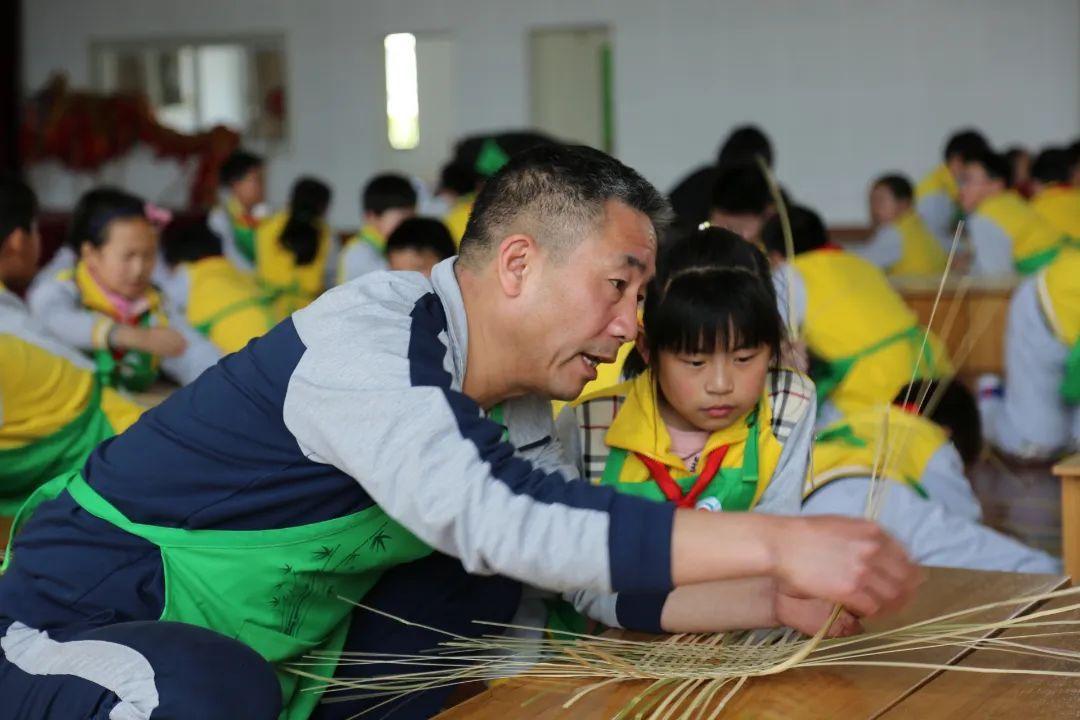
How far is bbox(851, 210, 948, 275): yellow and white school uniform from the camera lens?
22.6 feet

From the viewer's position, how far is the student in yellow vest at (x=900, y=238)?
689cm

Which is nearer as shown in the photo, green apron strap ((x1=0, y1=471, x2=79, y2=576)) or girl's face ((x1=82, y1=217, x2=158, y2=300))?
green apron strap ((x1=0, y1=471, x2=79, y2=576))

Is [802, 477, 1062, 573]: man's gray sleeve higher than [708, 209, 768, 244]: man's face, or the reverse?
[708, 209, 768, 244]: man's face

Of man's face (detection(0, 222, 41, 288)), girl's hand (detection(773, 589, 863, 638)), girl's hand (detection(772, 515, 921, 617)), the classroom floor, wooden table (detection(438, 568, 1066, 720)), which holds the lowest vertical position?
the classroom floor

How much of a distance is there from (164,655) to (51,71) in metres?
10.1

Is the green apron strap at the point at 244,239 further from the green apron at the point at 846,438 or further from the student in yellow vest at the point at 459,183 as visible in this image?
the green apron at the point at 846,438

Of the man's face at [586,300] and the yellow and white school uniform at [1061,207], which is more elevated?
the man's face at [586,300]

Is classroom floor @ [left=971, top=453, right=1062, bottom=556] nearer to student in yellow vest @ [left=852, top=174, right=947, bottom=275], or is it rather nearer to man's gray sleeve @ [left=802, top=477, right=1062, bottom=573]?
man's gray sleeve @ [left=802, top=477, right=1062, bottom=573]

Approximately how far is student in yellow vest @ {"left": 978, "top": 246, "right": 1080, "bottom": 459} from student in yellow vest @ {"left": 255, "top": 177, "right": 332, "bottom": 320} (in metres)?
3.21

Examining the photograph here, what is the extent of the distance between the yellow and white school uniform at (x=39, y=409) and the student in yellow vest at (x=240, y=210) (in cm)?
442

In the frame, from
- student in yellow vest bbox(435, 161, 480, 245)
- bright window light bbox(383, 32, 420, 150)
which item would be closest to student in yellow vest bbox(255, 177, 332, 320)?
student in yellow vest bbox(435, 161, 480, 245)

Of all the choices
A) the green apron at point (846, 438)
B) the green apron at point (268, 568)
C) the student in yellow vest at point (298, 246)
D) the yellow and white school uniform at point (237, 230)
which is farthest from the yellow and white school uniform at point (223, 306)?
the green apron at point (268, 568)

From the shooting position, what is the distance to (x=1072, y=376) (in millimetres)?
4750

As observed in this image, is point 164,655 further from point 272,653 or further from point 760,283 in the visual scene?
point 760,283
